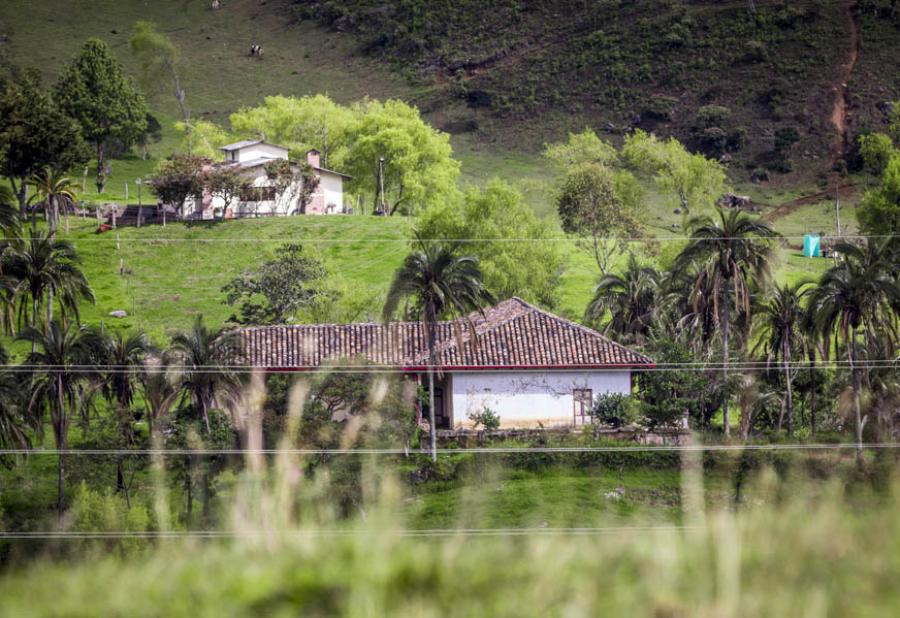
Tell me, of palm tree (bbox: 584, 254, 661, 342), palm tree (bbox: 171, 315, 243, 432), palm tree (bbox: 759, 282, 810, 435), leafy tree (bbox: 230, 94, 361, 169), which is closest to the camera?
palm tree (bbox: 171, 315, 243, 432)

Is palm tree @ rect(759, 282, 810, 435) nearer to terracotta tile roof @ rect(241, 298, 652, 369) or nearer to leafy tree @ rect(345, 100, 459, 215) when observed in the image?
terracotta tile roof @ rect(241, 298, 652, 369)

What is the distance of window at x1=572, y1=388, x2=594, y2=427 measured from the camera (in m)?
50.5

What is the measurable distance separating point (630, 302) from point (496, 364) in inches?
397

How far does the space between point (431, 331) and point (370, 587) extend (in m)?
41.9

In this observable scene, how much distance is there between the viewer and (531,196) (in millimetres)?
100125

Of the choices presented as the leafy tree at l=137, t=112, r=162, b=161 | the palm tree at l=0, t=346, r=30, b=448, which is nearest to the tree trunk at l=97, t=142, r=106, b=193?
the leafy tree at l=137, t=112, r=162, b=161

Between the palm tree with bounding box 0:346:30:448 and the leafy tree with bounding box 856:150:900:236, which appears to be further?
the leafy tree with bounding box 856:150:900:236

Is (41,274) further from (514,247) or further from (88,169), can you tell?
(88,169)

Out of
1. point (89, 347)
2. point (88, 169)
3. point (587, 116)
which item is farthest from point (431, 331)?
point (587, 116)

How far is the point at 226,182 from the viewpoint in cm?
8350

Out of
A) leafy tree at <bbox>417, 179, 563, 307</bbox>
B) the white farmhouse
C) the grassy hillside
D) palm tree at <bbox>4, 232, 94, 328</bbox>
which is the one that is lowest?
palm tree at <bbox>4, 232, 94, 328</bbox>

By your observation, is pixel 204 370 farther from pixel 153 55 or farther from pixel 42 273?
pixel 153 55

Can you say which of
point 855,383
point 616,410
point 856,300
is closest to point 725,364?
point 616,410

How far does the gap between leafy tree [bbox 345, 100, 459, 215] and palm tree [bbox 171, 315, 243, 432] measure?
5251 centimetres
